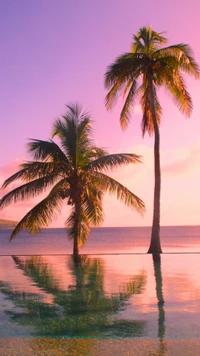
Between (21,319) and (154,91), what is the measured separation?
16026 mm

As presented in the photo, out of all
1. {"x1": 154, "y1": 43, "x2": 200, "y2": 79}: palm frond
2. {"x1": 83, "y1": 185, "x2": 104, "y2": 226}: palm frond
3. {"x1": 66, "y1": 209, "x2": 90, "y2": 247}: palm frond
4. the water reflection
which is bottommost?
the water reflection

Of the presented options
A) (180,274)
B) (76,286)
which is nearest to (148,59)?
(180,274)

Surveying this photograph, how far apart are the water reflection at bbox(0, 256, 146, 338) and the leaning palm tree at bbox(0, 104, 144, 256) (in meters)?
7.06

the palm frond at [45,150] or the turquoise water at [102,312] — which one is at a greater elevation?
the palm frond at [45,150]

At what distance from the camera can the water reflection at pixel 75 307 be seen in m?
5.75

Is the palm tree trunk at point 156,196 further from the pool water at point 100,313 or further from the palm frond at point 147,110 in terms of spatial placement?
the pool water at point 100,313

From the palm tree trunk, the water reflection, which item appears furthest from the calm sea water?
the water reflection

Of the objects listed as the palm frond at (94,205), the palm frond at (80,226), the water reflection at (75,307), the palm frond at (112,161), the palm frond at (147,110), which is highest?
the palm frond at (147,110)

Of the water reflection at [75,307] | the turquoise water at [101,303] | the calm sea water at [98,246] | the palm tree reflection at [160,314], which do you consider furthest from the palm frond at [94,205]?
the calm sea water at [98,246]

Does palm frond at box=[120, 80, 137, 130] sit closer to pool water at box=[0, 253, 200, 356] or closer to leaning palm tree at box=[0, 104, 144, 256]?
leaning palm tree at box=[0, 104, 144, 256]

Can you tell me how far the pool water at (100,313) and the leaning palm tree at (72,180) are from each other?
6.47 metres

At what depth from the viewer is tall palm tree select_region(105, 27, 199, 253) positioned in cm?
1950

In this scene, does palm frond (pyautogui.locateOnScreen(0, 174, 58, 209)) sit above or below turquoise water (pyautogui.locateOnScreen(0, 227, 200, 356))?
above

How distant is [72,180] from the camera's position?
18.8 m
